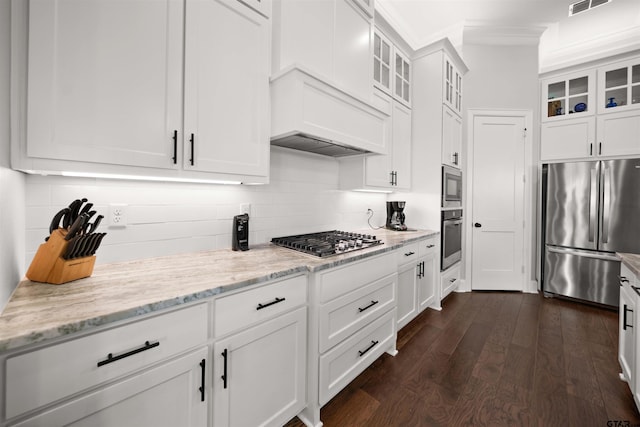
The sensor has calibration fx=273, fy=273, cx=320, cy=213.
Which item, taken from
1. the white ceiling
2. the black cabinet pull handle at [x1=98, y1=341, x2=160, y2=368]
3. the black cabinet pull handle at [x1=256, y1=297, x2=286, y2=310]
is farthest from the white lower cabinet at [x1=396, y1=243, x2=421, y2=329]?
the white ceiling

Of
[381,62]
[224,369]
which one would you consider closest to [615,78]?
[381,62]

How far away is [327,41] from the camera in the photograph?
6.51ft

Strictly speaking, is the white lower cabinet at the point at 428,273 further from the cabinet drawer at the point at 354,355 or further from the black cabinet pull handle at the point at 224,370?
the black cabinet pull handle at the point at 224,370

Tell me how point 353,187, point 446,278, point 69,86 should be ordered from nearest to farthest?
point 69,86
point 353,187
point 446,278

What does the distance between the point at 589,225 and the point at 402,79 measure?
2.81 m

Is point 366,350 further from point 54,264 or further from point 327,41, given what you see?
point 327,41

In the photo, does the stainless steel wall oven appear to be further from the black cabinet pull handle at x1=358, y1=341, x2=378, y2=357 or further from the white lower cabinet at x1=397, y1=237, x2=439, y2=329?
the black cabinet pull handle at x1=358, y1=341, x2=378, y2=357

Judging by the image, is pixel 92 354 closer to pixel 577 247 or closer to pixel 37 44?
pixel 37 44

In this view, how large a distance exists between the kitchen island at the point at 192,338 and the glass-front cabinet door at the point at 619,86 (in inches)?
159

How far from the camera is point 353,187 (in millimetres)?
2572

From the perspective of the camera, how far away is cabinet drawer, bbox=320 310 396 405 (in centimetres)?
152

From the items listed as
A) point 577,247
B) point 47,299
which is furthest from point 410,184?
point 47,299

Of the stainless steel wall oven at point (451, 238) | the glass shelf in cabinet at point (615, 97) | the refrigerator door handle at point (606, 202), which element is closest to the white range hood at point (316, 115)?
the stainless steel wall oven at point (451, 238)

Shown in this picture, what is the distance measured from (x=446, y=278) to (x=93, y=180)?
3.38m
